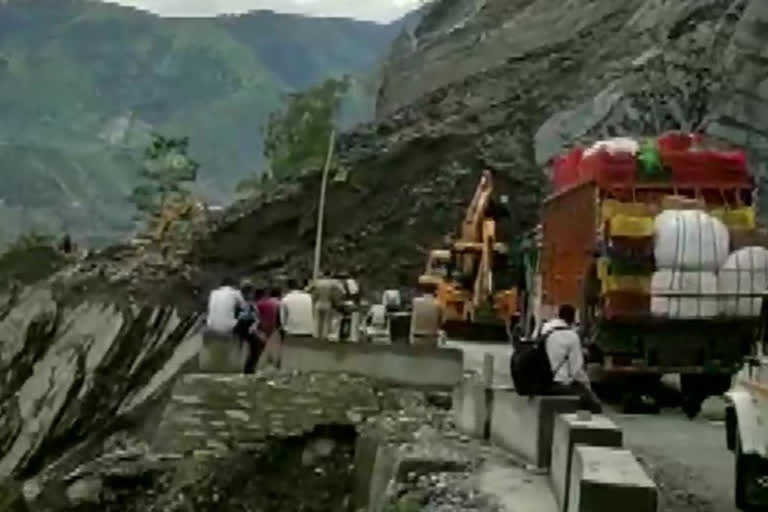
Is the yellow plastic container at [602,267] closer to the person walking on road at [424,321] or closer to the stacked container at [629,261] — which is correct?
the stacked container at [629,261]

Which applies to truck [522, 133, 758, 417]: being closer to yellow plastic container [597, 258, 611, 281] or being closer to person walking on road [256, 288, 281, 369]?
yellow plastic container [597, 258, 611, 281]

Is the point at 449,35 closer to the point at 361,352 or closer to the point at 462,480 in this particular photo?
the point at 361,352

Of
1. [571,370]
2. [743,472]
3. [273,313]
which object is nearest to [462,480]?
[571,370]

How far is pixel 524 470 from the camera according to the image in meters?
13.4

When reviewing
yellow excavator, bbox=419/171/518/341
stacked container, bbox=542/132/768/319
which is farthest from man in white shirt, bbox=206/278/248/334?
yellow excavator, bbox=419/171/518/341

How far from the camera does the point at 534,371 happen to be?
1412 centimetres

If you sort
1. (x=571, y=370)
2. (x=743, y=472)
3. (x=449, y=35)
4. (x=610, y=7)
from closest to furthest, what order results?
(x=743, y=472), (x=571, y=370), (x=610, y=7), (x=449, y=35)

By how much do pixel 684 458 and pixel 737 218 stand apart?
491 centimetres

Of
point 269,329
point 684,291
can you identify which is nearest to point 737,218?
point 684,291

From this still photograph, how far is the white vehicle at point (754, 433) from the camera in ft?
38.0

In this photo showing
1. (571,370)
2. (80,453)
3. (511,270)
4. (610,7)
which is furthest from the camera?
(610,7)

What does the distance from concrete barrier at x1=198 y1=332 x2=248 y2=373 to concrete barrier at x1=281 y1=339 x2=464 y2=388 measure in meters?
0.71

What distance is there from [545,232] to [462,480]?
10911 mm

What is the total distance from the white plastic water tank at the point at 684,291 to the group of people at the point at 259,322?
221 inches
